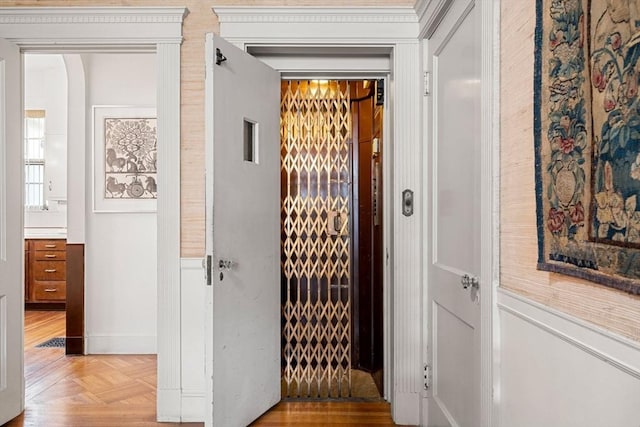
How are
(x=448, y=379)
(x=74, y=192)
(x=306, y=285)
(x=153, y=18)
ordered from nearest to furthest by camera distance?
(x=448, y=379), (x=153, y=18), (x=306, y=285), (x=74, y=192)

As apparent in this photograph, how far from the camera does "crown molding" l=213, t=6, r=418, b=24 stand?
8.16 ft

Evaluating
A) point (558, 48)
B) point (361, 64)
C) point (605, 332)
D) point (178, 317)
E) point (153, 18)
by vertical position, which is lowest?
point (178, 317)

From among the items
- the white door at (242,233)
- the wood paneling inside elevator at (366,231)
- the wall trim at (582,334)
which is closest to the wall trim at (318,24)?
the white door at (242,233)

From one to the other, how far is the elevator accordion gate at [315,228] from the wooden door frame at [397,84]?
60 centimetres

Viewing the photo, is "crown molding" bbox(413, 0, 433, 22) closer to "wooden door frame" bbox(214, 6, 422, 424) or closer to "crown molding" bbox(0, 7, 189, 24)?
"wooden door frame" bbox(214, 6, 422, 424)

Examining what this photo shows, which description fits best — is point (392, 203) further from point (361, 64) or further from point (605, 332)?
point (605, 332)

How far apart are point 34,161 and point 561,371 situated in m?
6.54

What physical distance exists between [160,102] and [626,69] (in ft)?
7.11

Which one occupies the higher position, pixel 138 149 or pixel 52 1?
pixel 52 1

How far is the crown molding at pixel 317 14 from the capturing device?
2.49 meters

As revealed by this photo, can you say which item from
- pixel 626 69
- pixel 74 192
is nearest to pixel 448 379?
pixel 626 69

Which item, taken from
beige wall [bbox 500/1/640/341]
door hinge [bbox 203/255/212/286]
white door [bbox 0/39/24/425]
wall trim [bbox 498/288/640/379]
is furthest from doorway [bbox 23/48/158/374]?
wall trim [bbox 498/288/640/379]

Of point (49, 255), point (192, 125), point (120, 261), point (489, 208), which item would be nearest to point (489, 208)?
point (489, 208)

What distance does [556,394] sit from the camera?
1.14 m
